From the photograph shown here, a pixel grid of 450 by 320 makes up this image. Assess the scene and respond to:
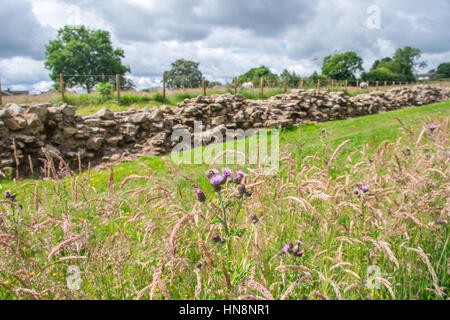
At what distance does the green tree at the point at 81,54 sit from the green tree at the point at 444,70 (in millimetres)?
104218

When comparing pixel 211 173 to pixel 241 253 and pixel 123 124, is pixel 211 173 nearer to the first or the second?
pixel 241 253

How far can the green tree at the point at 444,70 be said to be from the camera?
95.1 m

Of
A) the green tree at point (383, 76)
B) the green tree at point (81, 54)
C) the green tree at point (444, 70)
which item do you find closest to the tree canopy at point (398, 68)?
the green tree at point (383, 76)

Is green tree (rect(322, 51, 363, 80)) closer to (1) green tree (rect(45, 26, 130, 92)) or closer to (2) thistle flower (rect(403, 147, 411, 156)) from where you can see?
(1) green tree (rect(45, 26, 130, 92))

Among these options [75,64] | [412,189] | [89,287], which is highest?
[75,64]

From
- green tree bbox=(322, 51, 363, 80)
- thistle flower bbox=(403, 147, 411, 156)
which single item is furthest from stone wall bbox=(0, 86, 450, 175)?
green tree bbox=(322, 51, 363, 80)

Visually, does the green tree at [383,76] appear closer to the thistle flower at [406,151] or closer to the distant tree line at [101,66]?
the distant tree line at [101,66]

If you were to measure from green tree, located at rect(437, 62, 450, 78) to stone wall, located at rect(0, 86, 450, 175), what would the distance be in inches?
4272

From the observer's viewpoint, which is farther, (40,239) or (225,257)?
(40,239)

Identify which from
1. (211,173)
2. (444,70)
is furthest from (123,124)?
(444,70)

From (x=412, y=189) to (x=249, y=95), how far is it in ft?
56.5

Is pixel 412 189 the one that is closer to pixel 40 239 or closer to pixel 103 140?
pixel 40 239
